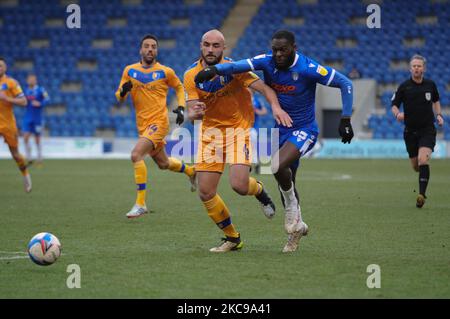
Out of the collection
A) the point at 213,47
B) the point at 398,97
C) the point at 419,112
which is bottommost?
Answer: the point at 419,112

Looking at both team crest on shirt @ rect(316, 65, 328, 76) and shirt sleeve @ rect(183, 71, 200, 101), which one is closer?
team crest on shirt @ rect(316, 65, 328, 76)

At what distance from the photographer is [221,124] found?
9.05 m

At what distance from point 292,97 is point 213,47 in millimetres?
1002

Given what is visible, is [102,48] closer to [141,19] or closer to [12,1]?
[141,19]

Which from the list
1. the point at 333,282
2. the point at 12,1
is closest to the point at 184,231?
the point at 333,282

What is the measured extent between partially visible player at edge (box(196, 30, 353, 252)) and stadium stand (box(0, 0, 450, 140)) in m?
23.9

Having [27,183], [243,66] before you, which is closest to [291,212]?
[243,66]

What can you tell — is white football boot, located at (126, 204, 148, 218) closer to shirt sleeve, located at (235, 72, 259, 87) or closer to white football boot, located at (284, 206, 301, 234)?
white football boot, located at (284, 206, 301, 234)

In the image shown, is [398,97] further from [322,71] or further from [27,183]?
[27,183]

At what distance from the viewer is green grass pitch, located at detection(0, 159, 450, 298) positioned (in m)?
6.71

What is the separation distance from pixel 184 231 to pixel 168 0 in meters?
29.7

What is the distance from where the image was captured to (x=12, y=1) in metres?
40.8

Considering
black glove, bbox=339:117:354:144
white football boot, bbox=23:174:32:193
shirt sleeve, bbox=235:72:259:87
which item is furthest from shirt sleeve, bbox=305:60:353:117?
white football boot, bbox=23:174:32:193

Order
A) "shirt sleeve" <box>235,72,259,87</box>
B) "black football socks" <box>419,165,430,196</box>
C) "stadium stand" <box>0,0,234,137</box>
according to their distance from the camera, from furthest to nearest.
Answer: "stadium stand" <box>0,0,234,137</box>, "black football socks" <box>419,165,430,196</box>, "shirt sleeve" <box>235,72,259,87</box>
